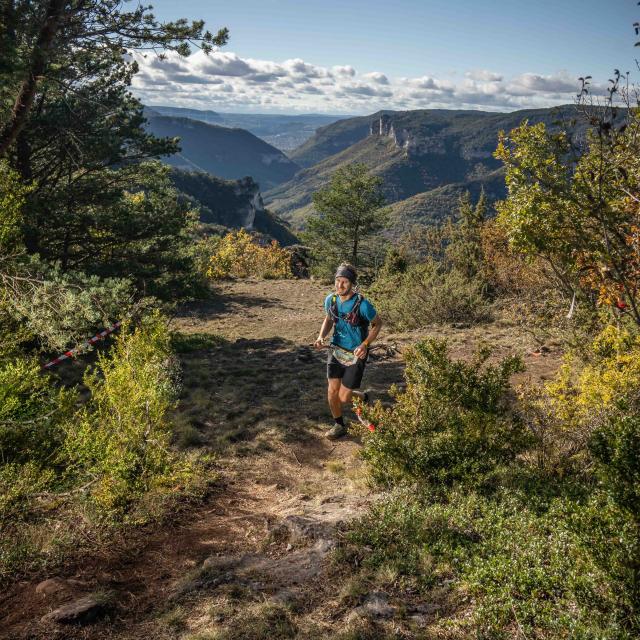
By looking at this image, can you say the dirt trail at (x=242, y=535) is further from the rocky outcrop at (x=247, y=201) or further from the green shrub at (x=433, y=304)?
the rocky outcrop at (x=247, y=201)

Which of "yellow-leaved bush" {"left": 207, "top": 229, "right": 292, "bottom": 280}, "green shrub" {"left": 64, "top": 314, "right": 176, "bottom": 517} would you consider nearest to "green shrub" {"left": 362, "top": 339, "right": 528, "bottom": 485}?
"green shrub" {"left": 64, "top": 314, "right": 176, "bottom": 517}

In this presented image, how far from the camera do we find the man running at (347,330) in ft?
18.4

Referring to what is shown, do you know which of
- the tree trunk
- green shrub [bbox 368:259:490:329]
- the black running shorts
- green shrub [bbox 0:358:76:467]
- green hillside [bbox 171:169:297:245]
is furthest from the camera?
green hillside [bbox 171:169:297:245]

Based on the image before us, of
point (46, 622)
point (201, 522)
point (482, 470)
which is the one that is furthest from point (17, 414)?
point (482, 470)

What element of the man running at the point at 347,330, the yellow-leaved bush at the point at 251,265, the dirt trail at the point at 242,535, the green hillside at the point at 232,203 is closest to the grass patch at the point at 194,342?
the dirt trail at the point at 242,535

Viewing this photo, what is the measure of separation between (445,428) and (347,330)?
6.25ft

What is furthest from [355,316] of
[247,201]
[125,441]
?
[247,201]

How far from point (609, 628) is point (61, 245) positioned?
39.7 feet

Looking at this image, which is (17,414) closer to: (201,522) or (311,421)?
(201,522)

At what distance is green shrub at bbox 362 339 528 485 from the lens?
414 cm

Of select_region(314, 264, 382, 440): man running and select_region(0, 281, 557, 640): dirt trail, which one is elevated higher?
select_region(314, 264, 382, 440): man running

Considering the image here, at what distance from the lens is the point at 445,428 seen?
14.0ft

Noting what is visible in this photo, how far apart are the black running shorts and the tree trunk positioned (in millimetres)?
6328

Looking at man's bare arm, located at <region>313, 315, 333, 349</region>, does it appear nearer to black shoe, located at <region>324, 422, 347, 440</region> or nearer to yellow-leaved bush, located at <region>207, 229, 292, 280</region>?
black shoe, located at <region>324, 422, 347, 440</region>
